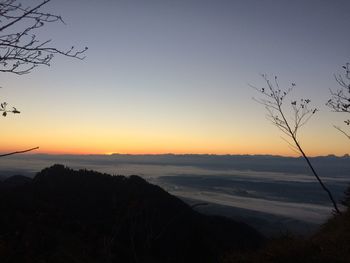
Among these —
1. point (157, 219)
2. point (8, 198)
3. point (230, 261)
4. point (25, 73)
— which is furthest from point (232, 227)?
point (25, 73)

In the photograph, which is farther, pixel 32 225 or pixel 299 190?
pixel 299 190

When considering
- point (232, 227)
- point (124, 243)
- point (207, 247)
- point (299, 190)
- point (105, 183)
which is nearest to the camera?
point (124, 243)

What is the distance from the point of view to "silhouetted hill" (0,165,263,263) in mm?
22891

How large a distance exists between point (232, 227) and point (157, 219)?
37.4 feet

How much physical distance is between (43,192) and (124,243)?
47.8 ft

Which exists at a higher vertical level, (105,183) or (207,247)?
(105,183)

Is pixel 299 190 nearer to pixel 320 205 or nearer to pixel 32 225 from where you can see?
pixel 320 205

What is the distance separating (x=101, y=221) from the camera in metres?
32.2

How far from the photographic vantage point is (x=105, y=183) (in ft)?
136

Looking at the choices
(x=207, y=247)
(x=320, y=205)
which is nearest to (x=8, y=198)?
(x=207, y=247)

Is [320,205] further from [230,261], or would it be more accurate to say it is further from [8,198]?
[230,261]

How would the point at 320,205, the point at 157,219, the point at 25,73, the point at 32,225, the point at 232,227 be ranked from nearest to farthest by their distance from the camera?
the point at 25,73 → the point at 32,225 → the point at 157,219 → the point at 232,227 → the point at 320,205

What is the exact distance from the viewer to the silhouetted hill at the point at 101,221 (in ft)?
75.1

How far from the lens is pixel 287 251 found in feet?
36.0
